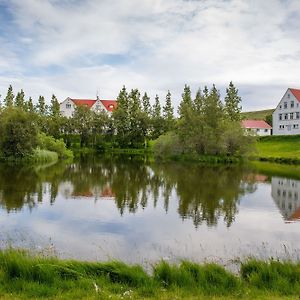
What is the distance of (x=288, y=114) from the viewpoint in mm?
83938

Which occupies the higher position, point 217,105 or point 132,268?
point 217,105

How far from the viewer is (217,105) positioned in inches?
2370

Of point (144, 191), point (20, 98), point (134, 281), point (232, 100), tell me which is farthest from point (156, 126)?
point (134, 281)

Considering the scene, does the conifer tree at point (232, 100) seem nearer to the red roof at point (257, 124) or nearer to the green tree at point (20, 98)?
the red roof at point (257, 124)

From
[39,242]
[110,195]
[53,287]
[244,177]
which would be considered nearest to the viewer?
[53,287]

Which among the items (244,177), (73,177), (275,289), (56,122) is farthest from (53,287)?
(56,122)

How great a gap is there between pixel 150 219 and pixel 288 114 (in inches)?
2849

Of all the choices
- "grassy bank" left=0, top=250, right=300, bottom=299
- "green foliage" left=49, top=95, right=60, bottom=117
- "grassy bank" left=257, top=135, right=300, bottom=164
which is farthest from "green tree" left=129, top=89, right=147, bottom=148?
"grassy bank" left=0, top=250, right=300, bottom=299

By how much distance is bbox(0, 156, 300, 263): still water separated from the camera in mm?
13188

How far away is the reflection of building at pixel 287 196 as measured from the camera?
20.6 m

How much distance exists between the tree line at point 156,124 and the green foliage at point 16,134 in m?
10.7

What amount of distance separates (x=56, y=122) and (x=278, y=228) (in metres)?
75.5

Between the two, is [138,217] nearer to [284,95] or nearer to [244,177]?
[244,177]

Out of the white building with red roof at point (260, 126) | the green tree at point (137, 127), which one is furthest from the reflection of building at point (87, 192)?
the white building with red roof at point (260, 126)
